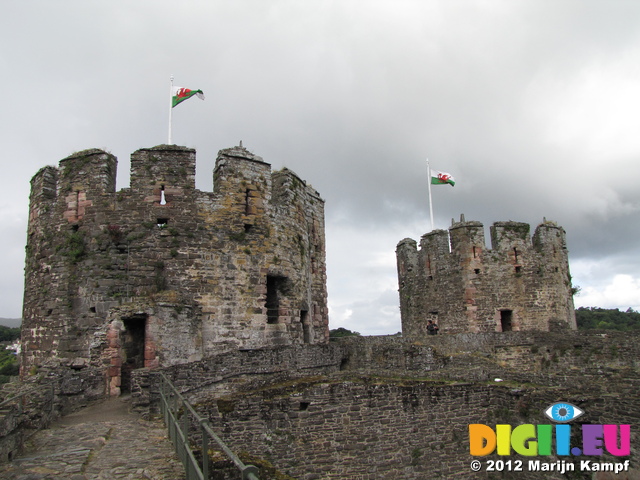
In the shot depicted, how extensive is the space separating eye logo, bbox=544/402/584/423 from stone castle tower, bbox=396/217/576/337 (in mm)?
16318

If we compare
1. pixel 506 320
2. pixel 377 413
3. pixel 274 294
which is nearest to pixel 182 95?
pixel 274 294

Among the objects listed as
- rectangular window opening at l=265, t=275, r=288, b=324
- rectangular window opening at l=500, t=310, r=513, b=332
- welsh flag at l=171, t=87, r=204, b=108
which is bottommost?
rectangular window opening at l=500, t=310, r=513, b=332

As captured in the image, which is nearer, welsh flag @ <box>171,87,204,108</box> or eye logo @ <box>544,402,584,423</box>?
eye logo @ <box>544,402,584,423</box>

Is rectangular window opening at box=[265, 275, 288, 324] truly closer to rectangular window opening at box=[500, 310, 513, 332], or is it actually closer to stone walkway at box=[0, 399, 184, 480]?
stone walkway at box=[0, 399, 184, 480]

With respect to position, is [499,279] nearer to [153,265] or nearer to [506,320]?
[506,320]

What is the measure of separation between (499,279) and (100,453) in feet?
72.9

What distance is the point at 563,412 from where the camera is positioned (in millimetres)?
9164

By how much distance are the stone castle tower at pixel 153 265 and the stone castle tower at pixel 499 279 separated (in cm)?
1130

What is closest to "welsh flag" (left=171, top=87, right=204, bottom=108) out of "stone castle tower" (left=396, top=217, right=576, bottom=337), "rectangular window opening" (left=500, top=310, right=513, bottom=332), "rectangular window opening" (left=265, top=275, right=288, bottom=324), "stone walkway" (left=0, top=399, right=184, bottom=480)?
"rectangular window opening" (left=265, top=275, right=288, bottom=324)

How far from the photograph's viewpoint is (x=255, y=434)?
957cm

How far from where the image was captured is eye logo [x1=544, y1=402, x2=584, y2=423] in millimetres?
9023

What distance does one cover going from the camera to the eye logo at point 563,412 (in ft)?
29.6

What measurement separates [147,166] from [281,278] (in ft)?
18.8

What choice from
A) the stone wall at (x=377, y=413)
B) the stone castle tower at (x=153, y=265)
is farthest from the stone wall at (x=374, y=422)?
the stone castle tower at (x=153, y=265)
